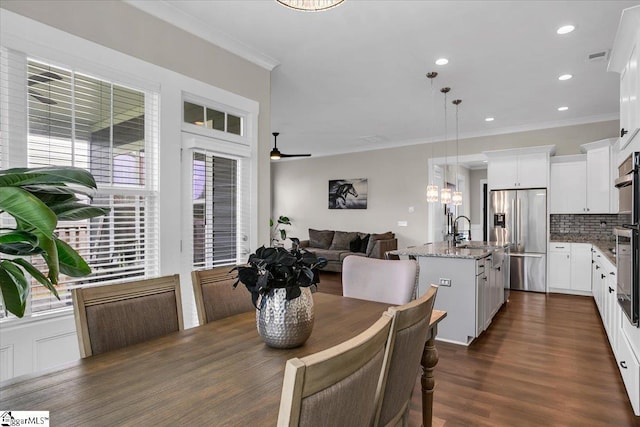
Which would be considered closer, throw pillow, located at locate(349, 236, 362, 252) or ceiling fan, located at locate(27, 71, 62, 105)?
ceiling fan, located at locate(27, 71, 62, 105)

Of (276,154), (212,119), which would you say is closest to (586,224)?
(276,154)

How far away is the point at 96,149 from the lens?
2.39 meters

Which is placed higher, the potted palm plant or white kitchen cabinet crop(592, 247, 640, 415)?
the potted palm plant

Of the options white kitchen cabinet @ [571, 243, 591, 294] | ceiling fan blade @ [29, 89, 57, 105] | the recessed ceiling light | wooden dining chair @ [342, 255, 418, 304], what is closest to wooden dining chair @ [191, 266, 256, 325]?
wooden dining chair @ [342, 255, 418, 304]

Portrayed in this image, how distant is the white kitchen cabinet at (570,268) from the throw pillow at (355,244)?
11.5ft

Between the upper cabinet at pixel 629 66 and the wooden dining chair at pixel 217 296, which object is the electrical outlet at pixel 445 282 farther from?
the wooden dining chair at pixel 217 296

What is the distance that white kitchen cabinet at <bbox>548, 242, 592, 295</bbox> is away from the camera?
5.44 metres

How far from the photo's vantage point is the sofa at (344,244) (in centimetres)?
720

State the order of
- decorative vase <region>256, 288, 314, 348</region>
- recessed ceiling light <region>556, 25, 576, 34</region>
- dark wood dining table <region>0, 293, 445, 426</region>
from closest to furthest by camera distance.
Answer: dark wood dining table <region>0, 293, 445, 426</region>, decorative vase <region>256, 288, 314, 348</region>, recessed ceiling light <region>556, 25, 576, 34</region>

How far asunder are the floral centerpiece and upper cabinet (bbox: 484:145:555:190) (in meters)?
5.77

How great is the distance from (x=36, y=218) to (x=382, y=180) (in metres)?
7.48

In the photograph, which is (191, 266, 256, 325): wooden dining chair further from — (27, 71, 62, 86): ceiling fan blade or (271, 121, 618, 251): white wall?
(271, 121, 618, 251): white wall

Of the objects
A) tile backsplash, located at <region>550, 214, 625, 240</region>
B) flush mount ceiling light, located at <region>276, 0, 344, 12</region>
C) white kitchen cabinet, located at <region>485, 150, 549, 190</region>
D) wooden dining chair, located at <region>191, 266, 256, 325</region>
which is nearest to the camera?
flush mount ceiling light, located at <region>276, 0, 344, 12</region>

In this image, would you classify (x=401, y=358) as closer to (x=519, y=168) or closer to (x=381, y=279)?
(x=381, y=279)
